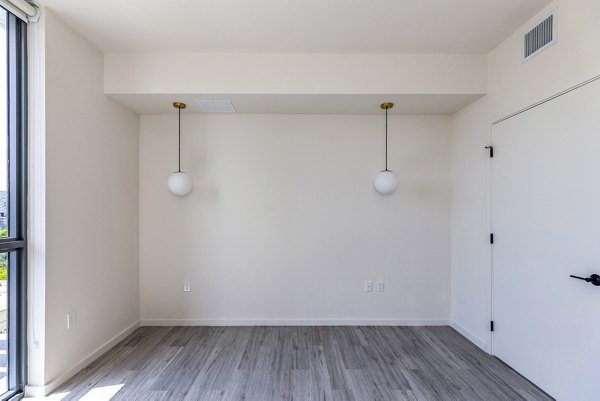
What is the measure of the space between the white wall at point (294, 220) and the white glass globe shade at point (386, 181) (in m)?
0.24

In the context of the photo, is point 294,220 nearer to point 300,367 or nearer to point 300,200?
point 300,200

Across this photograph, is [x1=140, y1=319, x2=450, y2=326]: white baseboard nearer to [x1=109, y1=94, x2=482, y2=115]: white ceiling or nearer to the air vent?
[x1=109, y1=94, x2=482, y2=115]: white ceiling

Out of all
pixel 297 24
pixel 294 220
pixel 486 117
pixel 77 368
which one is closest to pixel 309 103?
pixel 297 24

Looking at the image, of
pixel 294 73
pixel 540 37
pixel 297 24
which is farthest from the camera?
pixel 294 73

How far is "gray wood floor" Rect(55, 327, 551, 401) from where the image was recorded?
2.14 meters

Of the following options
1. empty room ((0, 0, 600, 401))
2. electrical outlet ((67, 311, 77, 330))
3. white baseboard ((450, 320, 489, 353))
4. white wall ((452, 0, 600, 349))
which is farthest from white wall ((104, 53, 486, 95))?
white baseboard ((450, 320, 489, 353))

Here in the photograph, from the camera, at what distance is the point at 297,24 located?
230 centimetres

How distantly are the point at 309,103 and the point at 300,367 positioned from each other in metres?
2.40

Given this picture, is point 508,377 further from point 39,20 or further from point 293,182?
point 39,20

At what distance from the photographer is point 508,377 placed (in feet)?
7.63

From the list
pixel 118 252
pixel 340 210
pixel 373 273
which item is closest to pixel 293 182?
pixel 340 210

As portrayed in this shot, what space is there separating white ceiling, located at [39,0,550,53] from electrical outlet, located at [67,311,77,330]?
224 cm

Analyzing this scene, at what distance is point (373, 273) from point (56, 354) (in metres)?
2.86

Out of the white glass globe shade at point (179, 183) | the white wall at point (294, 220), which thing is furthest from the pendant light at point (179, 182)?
the white wall at point (294, 220)
